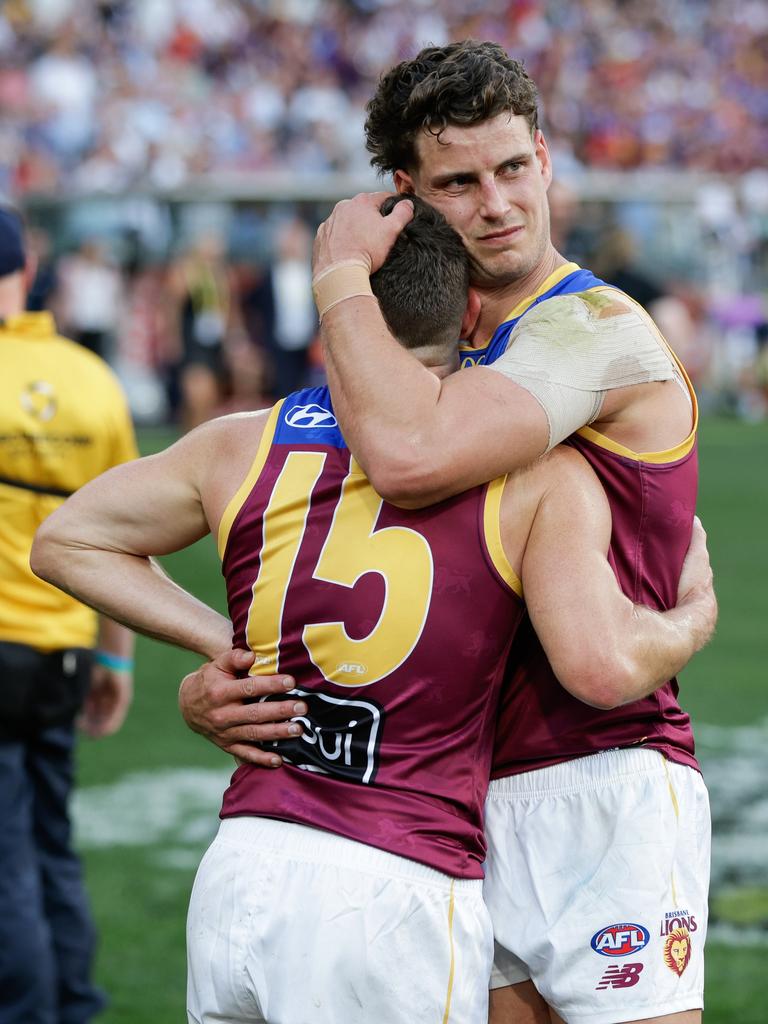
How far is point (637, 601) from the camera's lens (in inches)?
111

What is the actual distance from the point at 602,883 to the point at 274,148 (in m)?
18.9

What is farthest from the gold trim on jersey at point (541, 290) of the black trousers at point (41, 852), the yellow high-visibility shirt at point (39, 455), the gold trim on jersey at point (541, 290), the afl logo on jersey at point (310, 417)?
the black trousers at point (41, 852)

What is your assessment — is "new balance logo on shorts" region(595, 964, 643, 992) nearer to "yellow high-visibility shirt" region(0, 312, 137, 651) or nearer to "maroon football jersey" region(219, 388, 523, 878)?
"maroon football jersey" region(219, 388, 523, 878)

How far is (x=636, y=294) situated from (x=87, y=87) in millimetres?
14212

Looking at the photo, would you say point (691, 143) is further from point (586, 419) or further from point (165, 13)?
point (586, 419)

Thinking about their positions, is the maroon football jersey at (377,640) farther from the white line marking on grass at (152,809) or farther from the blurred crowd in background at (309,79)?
the blurred crowd in background at (309,79)

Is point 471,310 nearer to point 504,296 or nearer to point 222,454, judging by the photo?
point 504,296

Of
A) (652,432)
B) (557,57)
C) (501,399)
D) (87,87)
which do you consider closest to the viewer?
(501,399)

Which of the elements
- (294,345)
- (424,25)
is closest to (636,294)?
(294,345)

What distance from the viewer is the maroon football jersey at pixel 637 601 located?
274 cm

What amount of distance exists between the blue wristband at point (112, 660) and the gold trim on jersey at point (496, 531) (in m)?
2.55

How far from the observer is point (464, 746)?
265 cm

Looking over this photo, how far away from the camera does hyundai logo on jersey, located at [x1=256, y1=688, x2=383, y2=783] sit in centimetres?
260

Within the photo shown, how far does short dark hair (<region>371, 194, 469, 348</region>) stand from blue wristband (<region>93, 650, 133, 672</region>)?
2.48 meters
